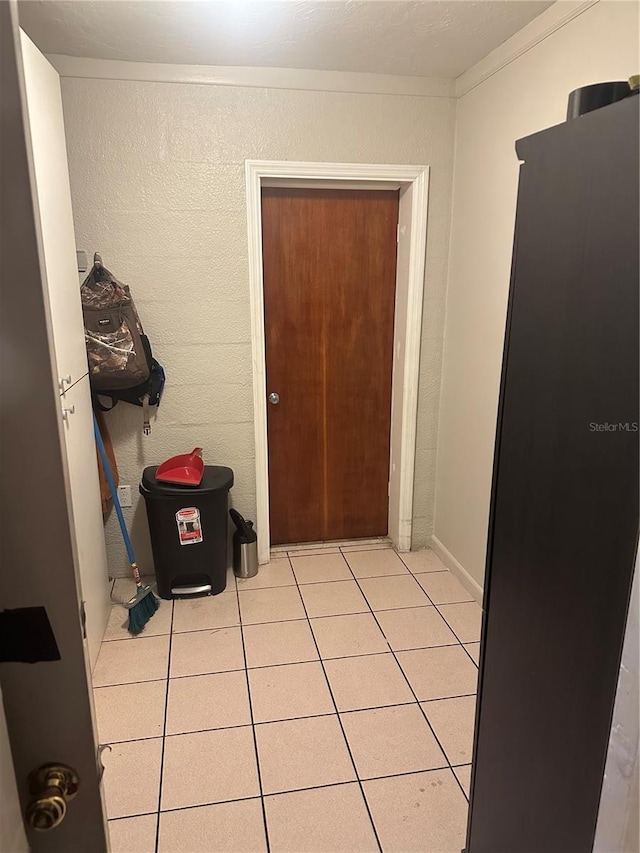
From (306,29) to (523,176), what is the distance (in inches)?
62.5

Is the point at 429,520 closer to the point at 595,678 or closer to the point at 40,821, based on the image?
the point at 595,678

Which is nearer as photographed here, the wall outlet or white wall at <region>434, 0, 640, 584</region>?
white wall at <region>434, 0, 640, 584</region>

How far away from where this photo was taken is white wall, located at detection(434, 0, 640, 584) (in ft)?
6.23

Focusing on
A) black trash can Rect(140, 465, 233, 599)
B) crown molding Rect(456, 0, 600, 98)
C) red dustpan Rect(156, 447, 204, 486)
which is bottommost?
black trash can Rect(140, 465, 233, 599)

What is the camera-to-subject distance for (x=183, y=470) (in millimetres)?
2713

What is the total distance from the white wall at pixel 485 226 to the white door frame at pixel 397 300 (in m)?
0.18

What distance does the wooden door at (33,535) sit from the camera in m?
0.54

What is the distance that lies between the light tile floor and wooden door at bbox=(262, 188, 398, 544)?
0.53 meters

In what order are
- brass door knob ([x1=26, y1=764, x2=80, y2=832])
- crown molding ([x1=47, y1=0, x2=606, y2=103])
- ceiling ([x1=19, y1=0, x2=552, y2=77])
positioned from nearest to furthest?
1. brass door knob ([x1=26, y1=764, x2=80, y2=832])
2. ceiling ([x1=19, y1=0, x2=552, y2=77])
3. crown molding ([x1=47, y1=0, x2=606, y2=103])

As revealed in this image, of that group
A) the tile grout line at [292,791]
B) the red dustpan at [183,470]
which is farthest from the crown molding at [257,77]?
the tile grout line at [292,791]

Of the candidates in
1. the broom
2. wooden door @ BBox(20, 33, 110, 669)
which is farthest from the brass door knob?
the broom

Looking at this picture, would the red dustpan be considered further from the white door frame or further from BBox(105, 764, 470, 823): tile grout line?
BBox(105, 764, 470, 823): tile grout line

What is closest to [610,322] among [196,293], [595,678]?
[595,678]

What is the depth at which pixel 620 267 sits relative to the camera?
0.89 metres
